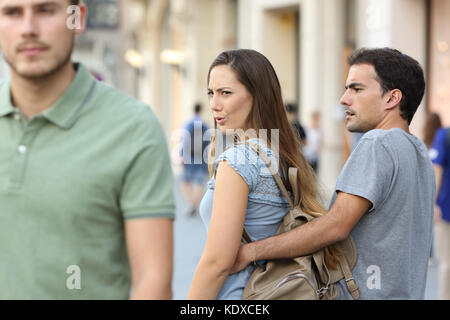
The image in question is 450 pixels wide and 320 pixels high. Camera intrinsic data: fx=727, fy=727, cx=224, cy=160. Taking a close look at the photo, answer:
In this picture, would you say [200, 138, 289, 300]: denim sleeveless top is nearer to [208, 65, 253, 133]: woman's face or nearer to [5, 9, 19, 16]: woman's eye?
[208, 65, 253, 133]: woman's face

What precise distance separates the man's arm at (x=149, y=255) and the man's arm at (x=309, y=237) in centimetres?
61

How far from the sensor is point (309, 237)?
2494 millimetres

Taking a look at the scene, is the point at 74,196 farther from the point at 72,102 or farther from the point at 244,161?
the point at 244,161

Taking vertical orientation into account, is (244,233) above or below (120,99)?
below

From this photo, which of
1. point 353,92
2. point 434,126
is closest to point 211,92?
point 353,92

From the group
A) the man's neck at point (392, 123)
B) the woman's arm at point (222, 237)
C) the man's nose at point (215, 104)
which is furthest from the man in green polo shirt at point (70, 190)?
the man's neck at point (392, 123)

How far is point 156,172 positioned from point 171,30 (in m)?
25.0

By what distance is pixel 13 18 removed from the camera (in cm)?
195

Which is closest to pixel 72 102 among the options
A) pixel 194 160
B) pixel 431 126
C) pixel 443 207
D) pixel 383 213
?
pixel 383 213

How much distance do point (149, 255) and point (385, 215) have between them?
41.2 inches

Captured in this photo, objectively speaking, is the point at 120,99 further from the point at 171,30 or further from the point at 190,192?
the point at 171,30

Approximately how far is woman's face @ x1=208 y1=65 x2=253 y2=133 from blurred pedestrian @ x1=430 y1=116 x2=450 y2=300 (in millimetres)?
3409

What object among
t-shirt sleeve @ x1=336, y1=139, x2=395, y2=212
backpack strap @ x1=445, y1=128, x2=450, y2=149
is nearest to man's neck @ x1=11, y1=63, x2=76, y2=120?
t-shirt sleeve @ x1=336, y1=139, x2=395, y2=212

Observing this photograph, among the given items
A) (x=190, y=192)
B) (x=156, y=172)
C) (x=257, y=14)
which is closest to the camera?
(x=156, y=172)
